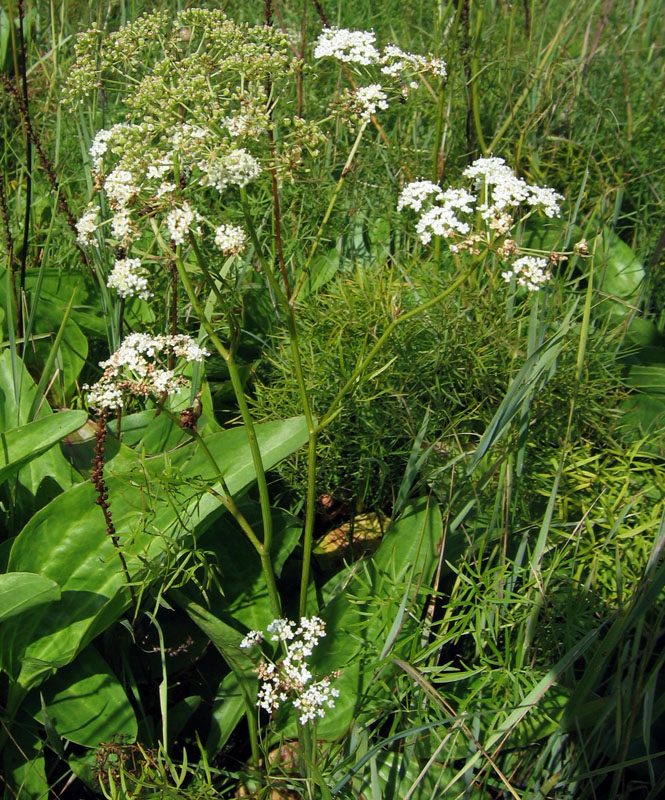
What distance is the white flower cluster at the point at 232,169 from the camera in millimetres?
1160

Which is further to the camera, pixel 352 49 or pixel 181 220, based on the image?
pixel 352 49

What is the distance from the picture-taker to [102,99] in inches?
97.6

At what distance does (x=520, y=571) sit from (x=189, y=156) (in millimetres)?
1006

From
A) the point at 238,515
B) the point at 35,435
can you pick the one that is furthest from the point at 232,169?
the point at 35,435

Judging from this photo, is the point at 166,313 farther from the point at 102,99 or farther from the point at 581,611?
the point at 581,611

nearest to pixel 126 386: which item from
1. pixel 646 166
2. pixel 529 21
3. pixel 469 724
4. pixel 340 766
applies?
pixel 340 766

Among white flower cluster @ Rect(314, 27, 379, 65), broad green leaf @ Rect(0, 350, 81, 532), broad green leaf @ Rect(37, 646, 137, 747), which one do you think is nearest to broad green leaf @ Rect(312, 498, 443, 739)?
broad green leaf @ Rect(37, 646, 137, 747)

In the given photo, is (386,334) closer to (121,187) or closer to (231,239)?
(231,239)

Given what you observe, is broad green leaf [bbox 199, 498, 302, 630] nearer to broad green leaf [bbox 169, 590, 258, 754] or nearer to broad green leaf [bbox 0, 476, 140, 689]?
broad green leaf [bbox 169, 590, 258, 754]

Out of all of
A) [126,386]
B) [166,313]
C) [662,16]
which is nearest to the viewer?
[126,386]

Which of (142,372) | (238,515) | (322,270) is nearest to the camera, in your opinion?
(142,372)

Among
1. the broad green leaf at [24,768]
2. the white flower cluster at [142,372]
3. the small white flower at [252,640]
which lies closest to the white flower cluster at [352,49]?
the white flower cluster at [142,372]

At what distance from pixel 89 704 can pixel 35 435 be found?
1.84ft

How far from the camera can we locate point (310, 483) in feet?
4.51
